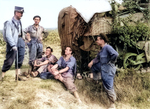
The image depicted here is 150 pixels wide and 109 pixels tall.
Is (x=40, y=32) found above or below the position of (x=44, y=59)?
above

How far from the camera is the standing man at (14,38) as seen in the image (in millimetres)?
5051

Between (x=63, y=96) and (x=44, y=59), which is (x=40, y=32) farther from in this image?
(x=63, y=96)

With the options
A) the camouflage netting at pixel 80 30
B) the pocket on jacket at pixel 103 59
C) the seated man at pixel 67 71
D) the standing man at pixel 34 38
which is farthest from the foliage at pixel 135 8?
the standing man at pixel 34 38

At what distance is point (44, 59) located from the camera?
19.2 ft

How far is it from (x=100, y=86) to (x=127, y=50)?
1231 millimetres

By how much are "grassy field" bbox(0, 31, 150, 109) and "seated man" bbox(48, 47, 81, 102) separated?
21 cm

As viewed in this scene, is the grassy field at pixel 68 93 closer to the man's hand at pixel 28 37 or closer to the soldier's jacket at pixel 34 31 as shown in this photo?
the man's hand at pixel 28 37

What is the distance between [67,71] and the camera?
5.39 metres

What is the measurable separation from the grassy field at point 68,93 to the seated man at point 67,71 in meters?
0.21

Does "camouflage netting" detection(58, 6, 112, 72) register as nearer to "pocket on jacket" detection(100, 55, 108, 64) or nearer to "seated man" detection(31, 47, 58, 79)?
"seated man" detection(31, 47, 58, 79)

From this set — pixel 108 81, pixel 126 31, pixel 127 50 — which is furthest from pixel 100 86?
pixel 126 31

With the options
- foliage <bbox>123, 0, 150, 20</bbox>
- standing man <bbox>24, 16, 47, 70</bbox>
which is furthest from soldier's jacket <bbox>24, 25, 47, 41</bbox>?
foliage <bbox>123, 0, 150, 20</bbox>

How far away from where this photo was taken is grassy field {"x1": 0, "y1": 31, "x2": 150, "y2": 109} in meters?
4.77

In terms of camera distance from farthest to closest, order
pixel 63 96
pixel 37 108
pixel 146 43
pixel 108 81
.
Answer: pixel 146 43
pixel 63 96
pixel 108 81
pixel 37 108
